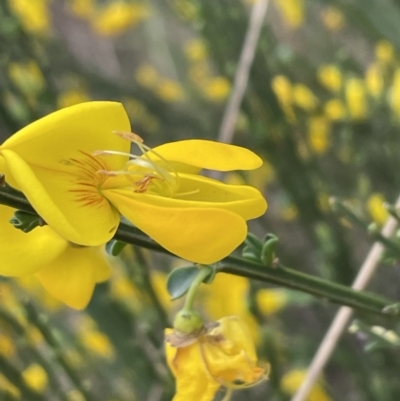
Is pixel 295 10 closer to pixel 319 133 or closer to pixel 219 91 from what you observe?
pixel 219 91

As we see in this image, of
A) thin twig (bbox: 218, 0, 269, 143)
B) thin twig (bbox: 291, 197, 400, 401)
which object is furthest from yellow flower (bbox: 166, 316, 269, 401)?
thin twig (bbox: 218, 0, 269, 143)

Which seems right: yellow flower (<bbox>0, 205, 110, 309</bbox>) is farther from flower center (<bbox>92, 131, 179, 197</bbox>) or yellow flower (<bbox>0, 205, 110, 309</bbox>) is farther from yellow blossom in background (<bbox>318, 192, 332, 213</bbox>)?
yellow blossom in background (<bbox>318, 192, 332, 213</bbox>)

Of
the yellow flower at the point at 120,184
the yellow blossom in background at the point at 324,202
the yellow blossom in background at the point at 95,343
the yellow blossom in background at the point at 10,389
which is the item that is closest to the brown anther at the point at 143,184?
the yellow flower at the point at 120,184

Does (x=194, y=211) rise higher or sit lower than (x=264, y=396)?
higher

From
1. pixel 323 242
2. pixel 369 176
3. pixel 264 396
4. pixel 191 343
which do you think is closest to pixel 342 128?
pixel 369 176

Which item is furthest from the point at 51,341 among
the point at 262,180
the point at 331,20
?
the point at 331,20

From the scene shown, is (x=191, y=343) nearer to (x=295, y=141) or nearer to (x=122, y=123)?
(x=122, y=123)

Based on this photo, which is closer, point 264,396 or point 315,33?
point 264,396

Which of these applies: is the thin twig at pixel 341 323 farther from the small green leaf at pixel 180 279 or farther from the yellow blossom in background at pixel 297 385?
the yellow blossom in background at pixel 297 385
